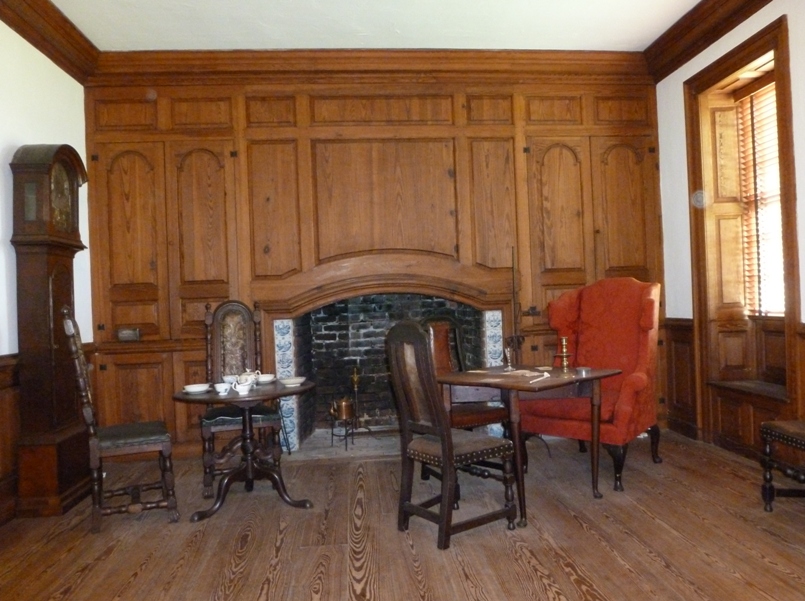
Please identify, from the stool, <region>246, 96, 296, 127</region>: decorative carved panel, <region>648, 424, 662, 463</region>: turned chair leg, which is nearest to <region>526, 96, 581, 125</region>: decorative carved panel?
<region>246, 96, 296, 127</region>: decorative carved panel

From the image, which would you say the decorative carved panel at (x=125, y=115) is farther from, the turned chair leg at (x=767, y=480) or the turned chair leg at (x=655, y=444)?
the turned chair leg at (x=767, y=480)

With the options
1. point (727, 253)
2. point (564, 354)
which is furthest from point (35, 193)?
point (727, 253)

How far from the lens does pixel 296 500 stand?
3.60m

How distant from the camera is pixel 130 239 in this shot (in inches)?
191

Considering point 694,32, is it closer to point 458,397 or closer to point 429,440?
point 458,397

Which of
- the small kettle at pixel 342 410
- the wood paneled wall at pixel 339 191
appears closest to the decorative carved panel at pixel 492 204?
the wood paneled wall at pixel 339 191

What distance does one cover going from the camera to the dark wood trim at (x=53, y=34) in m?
3.79

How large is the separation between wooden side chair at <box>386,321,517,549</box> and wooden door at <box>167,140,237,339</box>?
7.56 feet

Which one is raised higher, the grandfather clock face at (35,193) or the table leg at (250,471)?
the grandfather clock face at (35,193)

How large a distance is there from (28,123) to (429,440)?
10.4 feet

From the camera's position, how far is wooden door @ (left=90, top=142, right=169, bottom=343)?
15.8 ft

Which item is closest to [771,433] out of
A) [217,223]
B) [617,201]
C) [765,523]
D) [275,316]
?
[765,523]

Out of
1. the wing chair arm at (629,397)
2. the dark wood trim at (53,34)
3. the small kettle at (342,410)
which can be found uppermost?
the dark wood trim at (53,34)

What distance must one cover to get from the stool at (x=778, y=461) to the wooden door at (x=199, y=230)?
11.8ft
